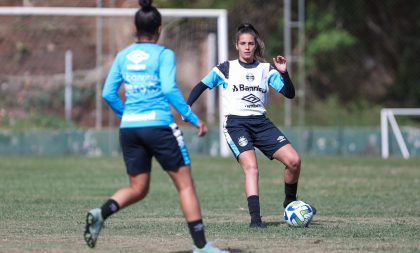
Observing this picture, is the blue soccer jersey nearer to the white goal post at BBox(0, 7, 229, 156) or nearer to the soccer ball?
the soccer ball

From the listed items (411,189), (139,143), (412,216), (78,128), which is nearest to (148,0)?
(139,143)

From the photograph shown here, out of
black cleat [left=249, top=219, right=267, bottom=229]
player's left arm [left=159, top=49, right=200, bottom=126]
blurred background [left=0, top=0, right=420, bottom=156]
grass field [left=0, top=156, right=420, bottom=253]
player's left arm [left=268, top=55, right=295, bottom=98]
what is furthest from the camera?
blurred background [left=0, top=0, right=420, bottom=156]

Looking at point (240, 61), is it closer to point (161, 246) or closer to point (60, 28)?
point (161, 246)

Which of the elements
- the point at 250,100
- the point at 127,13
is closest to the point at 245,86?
the point at 250,100

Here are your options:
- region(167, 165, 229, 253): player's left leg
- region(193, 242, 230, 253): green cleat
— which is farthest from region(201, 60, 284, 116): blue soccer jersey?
region(193, 242, 230, 253): green cleat

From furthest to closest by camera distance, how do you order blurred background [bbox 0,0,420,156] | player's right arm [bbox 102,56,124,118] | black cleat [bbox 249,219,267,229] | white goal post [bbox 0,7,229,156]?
blurred background [bbox 0,0,420,156], white goal post [bbox 0,7,229,156], black cleat [bbox 249,219,267,229], player's right arm [bbox 102,56,124,118]

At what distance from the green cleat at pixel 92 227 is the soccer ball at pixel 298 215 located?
8.72 feet

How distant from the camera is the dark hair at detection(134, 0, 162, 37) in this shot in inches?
271

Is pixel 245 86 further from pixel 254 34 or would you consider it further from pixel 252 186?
pixel 252 186

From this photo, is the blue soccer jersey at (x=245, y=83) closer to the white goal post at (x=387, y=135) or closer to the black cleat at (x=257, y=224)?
the black cleat at (x=257, y=224)

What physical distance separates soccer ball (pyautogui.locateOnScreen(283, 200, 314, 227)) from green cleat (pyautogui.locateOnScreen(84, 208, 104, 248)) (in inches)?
105

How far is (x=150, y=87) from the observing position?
22.6ft

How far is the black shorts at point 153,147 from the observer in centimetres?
685

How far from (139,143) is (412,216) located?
4427mm
